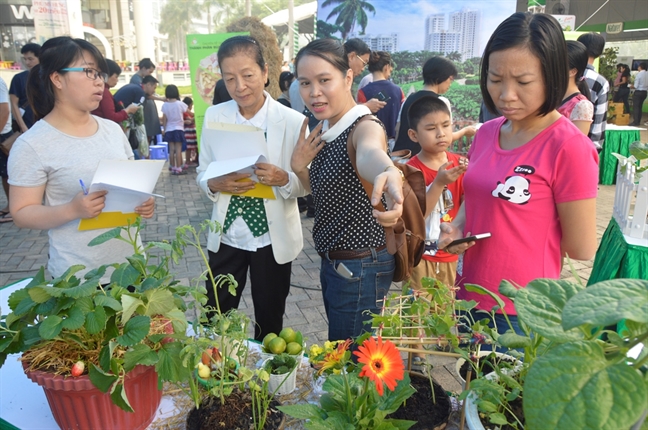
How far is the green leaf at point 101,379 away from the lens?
3.34 ft

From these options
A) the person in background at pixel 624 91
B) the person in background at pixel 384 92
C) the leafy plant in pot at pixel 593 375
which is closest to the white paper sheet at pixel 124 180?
the leafy plant in pot at pixel 593 375

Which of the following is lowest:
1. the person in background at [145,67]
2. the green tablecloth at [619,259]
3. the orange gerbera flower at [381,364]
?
the green tablecloth at [619,259]

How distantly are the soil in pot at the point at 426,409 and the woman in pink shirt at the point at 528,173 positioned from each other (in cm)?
40

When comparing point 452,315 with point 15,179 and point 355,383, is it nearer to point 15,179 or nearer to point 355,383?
point 355,383

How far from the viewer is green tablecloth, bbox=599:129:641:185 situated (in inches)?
290

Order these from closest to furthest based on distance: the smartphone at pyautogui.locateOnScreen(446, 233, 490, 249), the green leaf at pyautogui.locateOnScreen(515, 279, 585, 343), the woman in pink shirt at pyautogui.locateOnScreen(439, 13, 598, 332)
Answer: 1. the green leaf at pyautogui.locateOnScreen(515, 279, 585, 343)
2. the woman in pink shirt at pyautogui.locateOnScreen(439, 13, 598, 332)
3. the smartphone at pyautogui.locateOnScreen(446, 233, 490, 249)

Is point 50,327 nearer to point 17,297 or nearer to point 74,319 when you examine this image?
point 74,319

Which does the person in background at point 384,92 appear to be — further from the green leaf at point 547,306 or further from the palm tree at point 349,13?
the green leaf at point 547,306

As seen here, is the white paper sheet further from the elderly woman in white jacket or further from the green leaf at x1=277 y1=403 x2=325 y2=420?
the green leaf at x1=277 y1=403 x2=325 y2=420

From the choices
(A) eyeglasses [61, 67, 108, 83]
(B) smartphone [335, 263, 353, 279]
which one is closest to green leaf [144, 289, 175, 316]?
(B) smartphone [335, 263, 353, 279]

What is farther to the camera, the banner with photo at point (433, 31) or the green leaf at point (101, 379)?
the banner with photo at point (433, 31)

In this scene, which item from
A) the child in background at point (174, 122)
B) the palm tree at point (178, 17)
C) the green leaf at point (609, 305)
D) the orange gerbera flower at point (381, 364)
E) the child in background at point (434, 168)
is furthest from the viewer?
the palm tree at point (178, 17)

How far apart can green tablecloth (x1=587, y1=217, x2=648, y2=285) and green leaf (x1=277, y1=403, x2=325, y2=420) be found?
216 centimetres

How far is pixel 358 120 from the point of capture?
5.43ft
